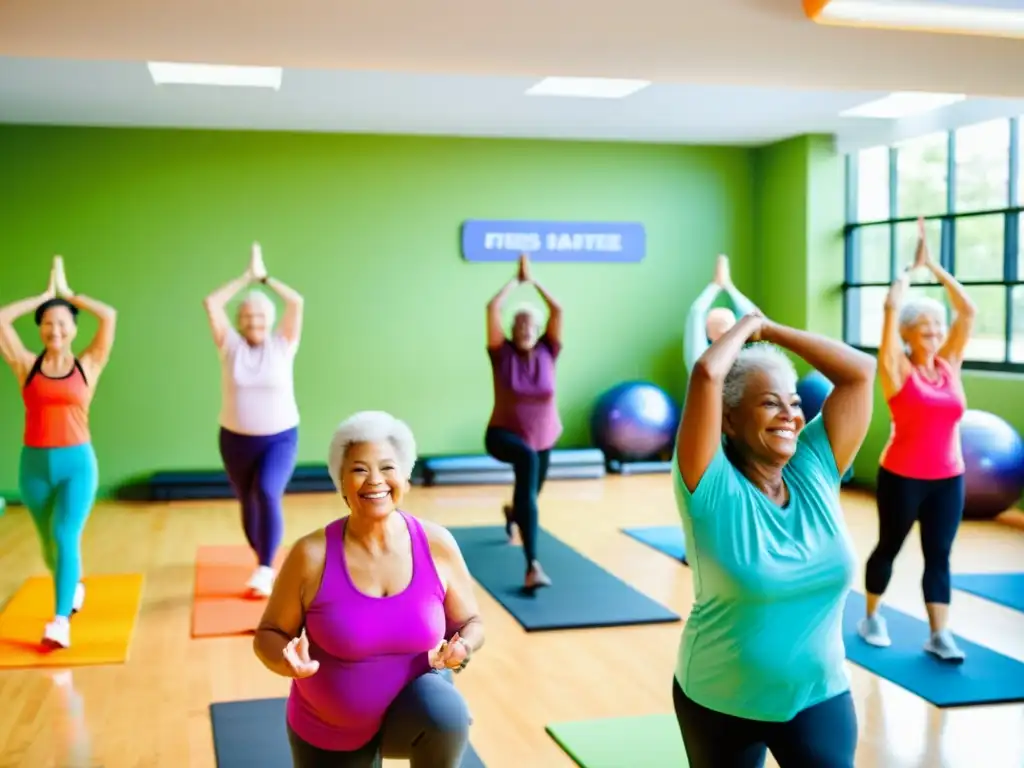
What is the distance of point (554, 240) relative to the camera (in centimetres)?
938

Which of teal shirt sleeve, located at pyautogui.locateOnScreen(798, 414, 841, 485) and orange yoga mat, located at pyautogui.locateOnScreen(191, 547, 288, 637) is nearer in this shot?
teal shirt sleeve, located at pyautogui.locateOnScreen(798, 414, 841, 485)

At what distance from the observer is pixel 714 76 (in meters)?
3.46

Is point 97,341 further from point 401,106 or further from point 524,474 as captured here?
point 401,106

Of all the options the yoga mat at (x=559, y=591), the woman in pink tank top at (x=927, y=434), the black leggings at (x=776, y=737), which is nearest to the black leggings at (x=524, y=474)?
the yoga mat at (x=559, y=591)

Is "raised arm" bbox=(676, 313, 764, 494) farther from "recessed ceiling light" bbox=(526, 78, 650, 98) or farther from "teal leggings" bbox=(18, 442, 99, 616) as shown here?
"recessed ceiling light" bbox=(526, 78, 650, 98)

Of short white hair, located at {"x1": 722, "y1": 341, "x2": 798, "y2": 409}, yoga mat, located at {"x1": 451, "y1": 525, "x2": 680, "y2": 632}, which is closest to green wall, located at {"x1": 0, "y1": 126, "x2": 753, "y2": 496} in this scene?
yoga mat, located at {"x1": 451, "y1": 525, "x2": 680, "y2": 632}

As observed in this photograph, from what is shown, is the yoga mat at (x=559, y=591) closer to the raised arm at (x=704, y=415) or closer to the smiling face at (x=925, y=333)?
the smiling face at (x=925, y=333)

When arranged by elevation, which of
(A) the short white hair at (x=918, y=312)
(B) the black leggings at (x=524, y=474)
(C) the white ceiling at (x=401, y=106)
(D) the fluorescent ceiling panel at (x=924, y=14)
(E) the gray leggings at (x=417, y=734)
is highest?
(C) the white ceiling at (x=401, y=106)

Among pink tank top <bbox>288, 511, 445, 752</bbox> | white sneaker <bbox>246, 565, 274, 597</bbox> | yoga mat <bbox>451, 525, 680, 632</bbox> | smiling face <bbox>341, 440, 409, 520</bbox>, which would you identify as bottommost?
yoga mat <bbox>451, 525, 680, 632</bbox>

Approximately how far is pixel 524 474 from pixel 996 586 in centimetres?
229

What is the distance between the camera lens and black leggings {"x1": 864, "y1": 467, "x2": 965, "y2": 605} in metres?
4.43

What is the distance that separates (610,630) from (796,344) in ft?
9.67

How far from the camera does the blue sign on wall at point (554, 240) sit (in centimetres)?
920

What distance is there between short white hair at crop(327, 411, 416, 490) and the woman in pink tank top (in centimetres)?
243
